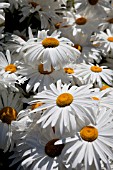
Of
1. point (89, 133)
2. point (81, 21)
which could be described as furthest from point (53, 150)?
point (81, 21)

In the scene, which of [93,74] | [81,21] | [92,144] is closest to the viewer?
[92,144]

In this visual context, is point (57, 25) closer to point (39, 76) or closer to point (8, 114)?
point (39, 76)

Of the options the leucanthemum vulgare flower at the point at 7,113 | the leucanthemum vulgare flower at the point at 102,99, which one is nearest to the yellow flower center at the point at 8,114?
the leucanthemum vulgare flower at the point at 7,113

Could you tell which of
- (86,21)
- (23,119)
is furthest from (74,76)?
(86,21)

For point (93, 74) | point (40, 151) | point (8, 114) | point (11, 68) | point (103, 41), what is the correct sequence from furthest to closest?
1. point (103, 41)
2. point (93, 74)
3. point (11, 68)
4. point (8, 114)
5. point (40, 151)

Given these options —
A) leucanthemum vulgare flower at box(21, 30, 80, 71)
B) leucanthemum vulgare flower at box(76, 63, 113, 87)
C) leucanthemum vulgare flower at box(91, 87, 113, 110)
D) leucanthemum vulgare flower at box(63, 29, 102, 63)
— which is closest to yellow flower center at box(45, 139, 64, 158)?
leucanthemum vulgare flower at box(91, 87, 113, 110)
